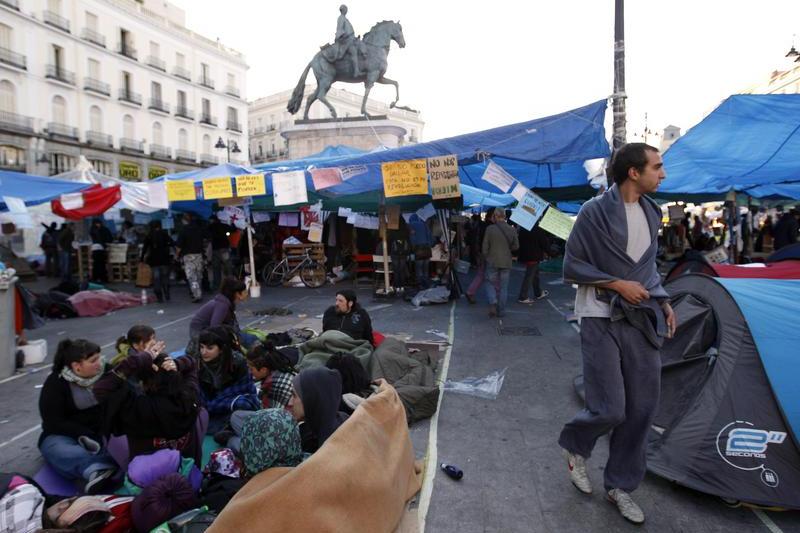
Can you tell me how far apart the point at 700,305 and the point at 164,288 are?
34.2 feet

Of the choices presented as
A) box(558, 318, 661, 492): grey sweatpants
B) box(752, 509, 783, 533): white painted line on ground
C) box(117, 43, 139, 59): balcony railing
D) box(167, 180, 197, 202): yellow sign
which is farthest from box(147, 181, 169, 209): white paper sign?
box(117, 43, 139, 59): balcony railing

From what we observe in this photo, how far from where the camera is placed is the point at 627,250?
2709mm

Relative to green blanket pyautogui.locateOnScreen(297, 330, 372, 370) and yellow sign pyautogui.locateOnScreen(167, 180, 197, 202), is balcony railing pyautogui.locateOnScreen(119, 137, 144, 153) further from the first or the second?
green blanket pyautogui.locateOnScreen(297, 330, 372, 370)

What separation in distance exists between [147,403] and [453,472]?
6.52ft

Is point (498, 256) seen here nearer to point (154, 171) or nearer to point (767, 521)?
point (767, 521)

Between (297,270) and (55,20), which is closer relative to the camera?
(297,270)

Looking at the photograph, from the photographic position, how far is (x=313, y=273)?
1308 cm

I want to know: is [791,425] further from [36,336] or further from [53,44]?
[53,44]

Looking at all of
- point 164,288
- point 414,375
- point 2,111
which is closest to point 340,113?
point 2,111

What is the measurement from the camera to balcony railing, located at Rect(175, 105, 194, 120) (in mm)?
43125

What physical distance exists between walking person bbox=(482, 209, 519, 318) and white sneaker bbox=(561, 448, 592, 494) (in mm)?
5344

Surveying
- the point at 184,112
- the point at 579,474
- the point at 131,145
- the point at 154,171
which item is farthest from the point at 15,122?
the point at 579,474

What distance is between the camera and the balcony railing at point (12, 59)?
30022mm

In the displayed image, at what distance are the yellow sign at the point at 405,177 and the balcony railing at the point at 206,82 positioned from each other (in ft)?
146
